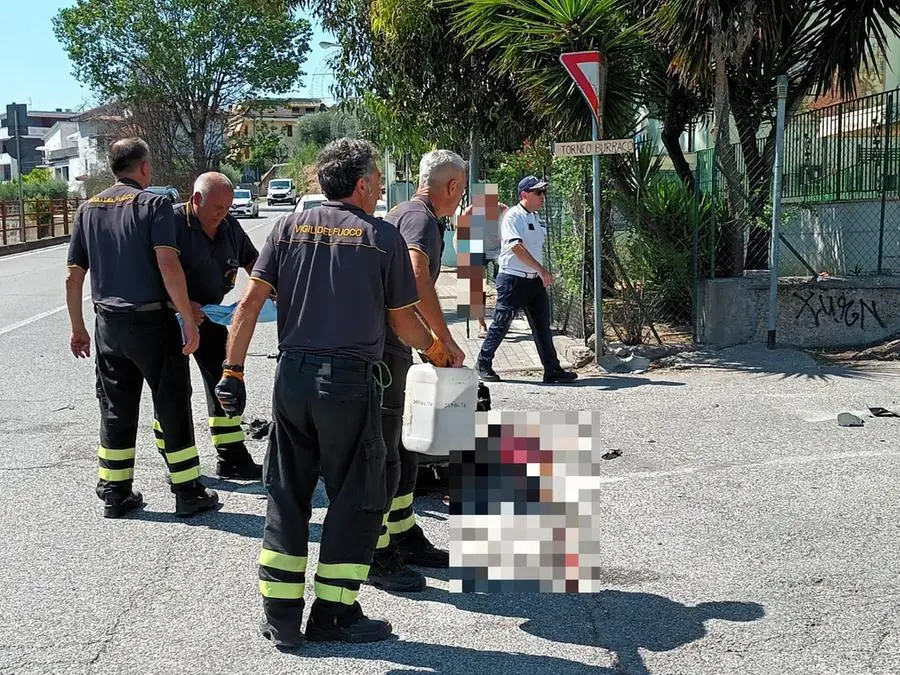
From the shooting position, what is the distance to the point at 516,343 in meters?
11.9

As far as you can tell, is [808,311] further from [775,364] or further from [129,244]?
[129,244]

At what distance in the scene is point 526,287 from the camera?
952 centimetres

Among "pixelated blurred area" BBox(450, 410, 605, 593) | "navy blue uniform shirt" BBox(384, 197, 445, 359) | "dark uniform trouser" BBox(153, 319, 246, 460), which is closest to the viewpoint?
"pixelated blurred area" BBox(450, 410, 605, 593)

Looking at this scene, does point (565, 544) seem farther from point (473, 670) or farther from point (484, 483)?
point (473, 670)

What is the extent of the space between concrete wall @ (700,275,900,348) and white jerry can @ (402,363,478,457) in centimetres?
661

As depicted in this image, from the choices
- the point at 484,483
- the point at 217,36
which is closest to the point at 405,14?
the point at 484,483

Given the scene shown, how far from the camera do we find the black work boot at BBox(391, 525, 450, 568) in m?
4.97

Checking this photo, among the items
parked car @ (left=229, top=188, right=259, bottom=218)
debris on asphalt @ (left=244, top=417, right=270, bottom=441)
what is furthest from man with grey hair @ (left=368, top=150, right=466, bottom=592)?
parked car @ (left=229, top=188, right=259, bottom=218)

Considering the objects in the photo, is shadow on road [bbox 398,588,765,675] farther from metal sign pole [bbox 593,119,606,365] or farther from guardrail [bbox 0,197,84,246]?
guardrail [bbox 0,197,84,246]

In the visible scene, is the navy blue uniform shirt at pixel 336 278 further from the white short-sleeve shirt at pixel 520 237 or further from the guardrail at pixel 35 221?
the guardrail at pixel 35 221

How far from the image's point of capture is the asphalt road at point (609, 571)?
4.02m

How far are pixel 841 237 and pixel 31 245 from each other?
26.5m

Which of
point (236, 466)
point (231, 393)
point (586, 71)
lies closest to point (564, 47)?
point (586, 71)

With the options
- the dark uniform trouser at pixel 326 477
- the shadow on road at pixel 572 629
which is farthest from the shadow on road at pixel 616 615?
the dark uniform trouser at pixel 326 477
